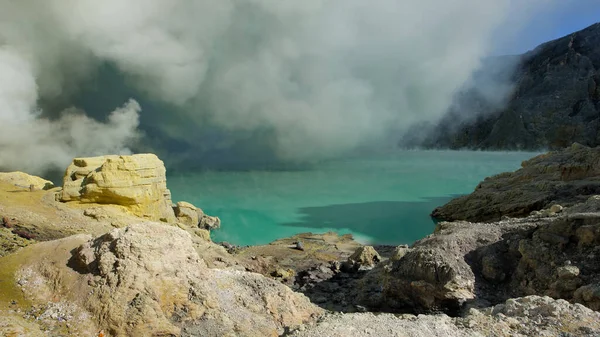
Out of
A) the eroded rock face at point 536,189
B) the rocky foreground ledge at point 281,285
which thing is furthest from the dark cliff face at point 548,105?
the rocky foreground ledge at point 281,285

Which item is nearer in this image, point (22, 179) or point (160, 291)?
point (160, 291)

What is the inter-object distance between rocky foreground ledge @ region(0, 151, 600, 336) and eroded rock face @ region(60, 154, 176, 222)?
1538mm

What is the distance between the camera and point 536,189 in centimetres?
2592

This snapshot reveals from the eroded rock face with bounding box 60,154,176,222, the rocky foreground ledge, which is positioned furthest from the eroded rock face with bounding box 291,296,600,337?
the eroded rock face with bounding box 60,154,176,222

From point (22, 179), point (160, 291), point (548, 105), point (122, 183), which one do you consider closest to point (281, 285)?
point (160, 291)

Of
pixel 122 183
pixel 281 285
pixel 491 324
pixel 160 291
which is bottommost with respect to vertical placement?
pixel 491 324

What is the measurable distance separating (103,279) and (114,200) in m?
13.8

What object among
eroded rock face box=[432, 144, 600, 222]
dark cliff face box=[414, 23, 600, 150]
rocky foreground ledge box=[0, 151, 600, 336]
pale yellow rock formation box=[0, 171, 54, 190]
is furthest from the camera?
dark cliff face box=[414, 23, 600, 150]

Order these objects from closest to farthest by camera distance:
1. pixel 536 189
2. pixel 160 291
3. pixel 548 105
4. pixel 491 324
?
pixel 491 324 → pixel 160 291 → pixel 536 189 → pixel 548 105

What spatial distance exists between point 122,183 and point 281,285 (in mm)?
13994

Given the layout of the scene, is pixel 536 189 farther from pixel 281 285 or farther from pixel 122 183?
pixel 122 183

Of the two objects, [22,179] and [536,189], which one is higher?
[22,179]

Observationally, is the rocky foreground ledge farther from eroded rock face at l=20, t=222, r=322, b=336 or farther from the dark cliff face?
the dark cliff face

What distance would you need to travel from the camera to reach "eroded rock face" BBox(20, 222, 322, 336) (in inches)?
232
